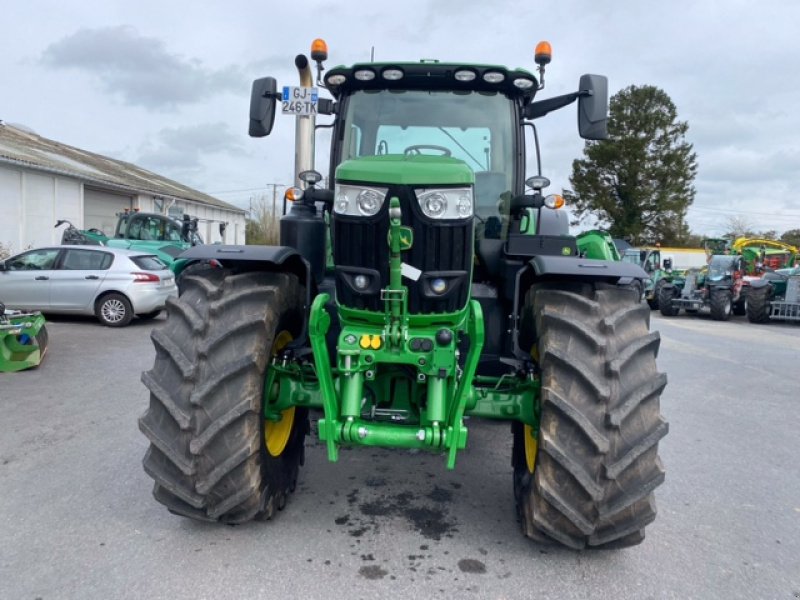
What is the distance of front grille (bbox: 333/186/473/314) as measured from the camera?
10.3 ft

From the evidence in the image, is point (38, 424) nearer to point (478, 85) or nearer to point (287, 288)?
point (287, 288)

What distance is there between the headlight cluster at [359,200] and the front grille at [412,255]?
0.03 metres

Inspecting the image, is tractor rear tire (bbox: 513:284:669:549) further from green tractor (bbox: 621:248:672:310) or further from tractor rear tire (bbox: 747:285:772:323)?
green tractor (bbox: 621:248:672:310)

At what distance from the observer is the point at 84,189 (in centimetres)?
2444

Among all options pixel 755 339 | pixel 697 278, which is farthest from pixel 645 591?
pixel 697 278

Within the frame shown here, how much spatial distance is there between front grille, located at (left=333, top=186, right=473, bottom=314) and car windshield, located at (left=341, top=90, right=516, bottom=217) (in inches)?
45.4

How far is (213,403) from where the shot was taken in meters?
3.19

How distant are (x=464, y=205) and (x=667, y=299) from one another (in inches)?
790

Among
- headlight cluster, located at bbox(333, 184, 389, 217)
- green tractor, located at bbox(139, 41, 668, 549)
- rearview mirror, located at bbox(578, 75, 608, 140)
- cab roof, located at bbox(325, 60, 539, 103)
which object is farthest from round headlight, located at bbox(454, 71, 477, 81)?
headlight cluster, located at bbox(333, 184, 389, 217)

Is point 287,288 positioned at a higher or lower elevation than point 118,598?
higher

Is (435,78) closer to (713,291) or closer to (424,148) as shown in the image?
(424,148)

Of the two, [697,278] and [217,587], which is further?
[697,278]

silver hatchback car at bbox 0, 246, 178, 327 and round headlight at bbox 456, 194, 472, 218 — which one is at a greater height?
round headlight at bbox 456, 194, 472, 218

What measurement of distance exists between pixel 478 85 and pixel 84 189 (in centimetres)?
2381
